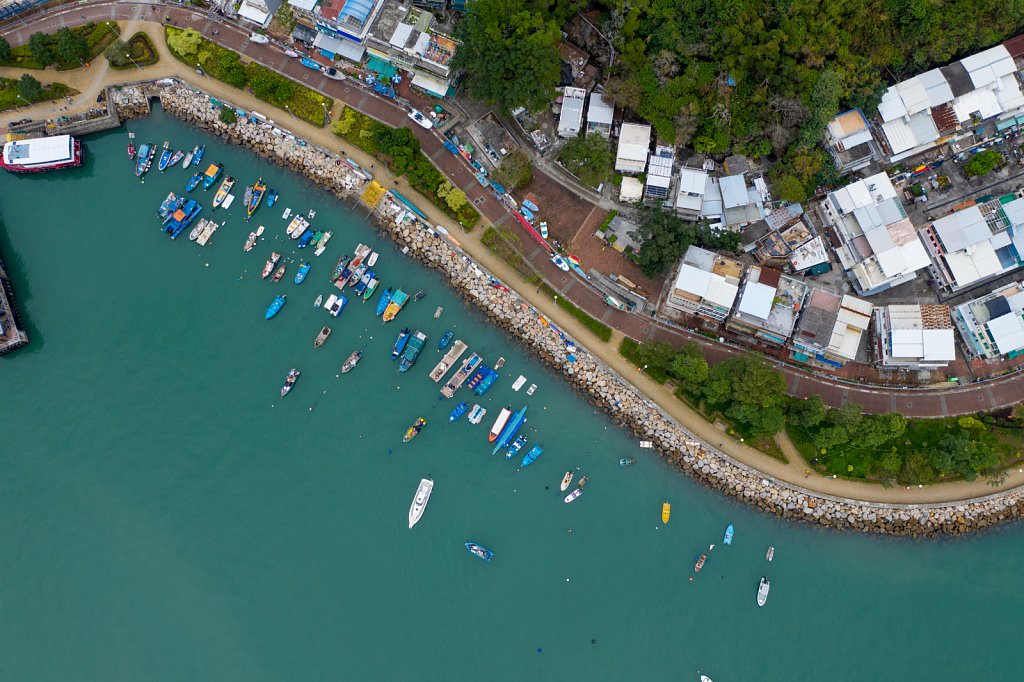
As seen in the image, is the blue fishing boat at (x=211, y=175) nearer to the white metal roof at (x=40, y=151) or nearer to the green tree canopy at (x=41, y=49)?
the white metal roof at (x=40, y=151)

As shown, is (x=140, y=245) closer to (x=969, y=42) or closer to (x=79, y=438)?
(x=79, y=438)

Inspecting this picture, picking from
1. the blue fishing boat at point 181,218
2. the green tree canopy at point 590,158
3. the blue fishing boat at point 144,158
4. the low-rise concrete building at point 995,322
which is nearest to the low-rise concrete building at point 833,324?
the low-rise concrete building at point 995,322

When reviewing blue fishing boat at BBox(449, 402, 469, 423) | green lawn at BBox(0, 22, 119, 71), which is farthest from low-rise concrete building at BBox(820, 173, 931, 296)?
green lawn at BBox(0, 22, 119, 71)

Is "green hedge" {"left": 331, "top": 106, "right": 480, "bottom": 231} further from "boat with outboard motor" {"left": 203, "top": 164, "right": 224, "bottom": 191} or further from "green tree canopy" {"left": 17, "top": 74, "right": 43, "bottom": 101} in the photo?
"green tree canopy" {"left": 17, "top": 74, "right": 43, "bottom": 101}

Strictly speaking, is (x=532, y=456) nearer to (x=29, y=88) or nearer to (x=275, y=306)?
(x=275, y=306)

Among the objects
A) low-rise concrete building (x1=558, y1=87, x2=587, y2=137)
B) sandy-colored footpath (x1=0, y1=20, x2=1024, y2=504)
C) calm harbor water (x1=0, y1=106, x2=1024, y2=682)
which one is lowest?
calm harbor water (x1=0, y1=106, x2=1024, y2=682)

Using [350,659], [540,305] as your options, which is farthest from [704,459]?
[350,659]
